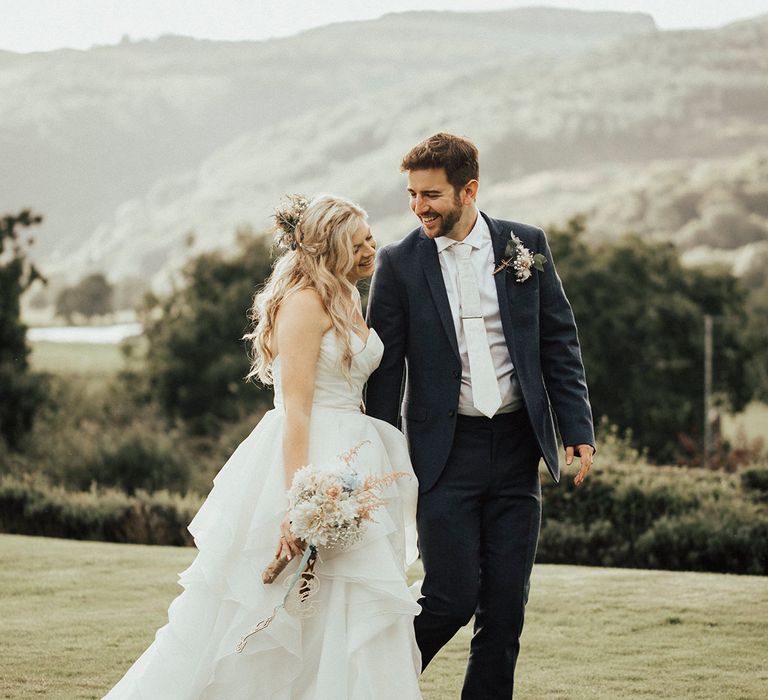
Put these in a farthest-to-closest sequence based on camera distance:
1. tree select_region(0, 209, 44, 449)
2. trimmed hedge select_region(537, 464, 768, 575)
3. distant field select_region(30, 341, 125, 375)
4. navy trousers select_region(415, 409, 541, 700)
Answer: distant field select_region(30, 341, 125, 375) → tree select_region(0, 209, 44, 449) → trimmed hedge select_region(537, 464, 768, 575) → navy trousers select_region(415, 409, 541, 700)

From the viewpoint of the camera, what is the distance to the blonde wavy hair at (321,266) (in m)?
4.21

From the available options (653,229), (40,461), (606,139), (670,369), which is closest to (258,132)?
(606,139)

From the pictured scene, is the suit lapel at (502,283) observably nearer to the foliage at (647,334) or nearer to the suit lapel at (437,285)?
the suit lapel at (437,285)

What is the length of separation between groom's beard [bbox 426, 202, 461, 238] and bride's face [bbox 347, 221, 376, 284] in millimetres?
282

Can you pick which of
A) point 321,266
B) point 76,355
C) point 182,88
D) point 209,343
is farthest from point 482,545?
point 182,88

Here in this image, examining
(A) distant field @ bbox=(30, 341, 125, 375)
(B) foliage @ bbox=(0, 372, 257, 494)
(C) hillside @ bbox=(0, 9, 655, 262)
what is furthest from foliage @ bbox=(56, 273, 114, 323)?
(B) foliage @ bbox=(0, 372, 257, 494)

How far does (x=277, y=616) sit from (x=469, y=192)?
184 cm

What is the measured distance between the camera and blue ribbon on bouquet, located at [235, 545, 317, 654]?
3.86 m

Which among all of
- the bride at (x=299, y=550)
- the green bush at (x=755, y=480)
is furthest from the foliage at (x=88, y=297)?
the bride at (x=299, y=550)

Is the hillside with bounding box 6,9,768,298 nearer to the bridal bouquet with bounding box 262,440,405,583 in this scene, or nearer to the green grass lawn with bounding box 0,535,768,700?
the green grass lawn with bounding box 0,535,768,700

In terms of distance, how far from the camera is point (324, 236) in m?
4.26

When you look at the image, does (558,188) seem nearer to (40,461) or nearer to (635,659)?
(40,461)

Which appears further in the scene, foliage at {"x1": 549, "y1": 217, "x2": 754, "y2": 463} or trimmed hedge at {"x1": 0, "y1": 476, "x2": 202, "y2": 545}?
foliage at {"x1": 549, "y1": 217, "x2": 754, "y2": 463}

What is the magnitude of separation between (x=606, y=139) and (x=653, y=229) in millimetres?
37808
